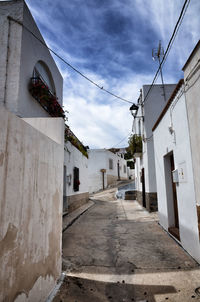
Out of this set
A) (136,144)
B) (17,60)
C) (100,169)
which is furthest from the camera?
(100,169)

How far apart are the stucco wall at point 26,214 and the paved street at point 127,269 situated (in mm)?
490

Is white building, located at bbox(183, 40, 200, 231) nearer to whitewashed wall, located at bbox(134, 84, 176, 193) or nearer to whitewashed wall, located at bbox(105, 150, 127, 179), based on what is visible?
whitewashed wall, located at bbox(134, 84, 176, 193)

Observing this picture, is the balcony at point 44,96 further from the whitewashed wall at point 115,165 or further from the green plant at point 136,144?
the whitewashed wall at point 115,165

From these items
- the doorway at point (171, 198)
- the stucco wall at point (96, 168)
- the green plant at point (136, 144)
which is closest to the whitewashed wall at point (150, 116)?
the green plant at point (136, 144)

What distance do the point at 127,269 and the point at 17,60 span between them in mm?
5074

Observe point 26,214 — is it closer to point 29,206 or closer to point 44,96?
point 29,206

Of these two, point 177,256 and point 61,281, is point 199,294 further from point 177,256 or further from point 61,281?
point 61,281

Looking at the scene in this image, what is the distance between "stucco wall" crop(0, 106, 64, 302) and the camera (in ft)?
5.26

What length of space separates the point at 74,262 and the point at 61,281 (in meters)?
0.69

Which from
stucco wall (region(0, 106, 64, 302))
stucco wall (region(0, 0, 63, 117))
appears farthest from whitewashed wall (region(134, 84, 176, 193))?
stucco wall (region(0, 106, 64, 302))

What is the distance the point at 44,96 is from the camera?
5.33m

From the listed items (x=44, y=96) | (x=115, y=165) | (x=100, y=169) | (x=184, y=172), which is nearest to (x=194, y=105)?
(x=184, y=172)

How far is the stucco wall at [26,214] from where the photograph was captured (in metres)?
1.60

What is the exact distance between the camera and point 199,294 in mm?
2350
